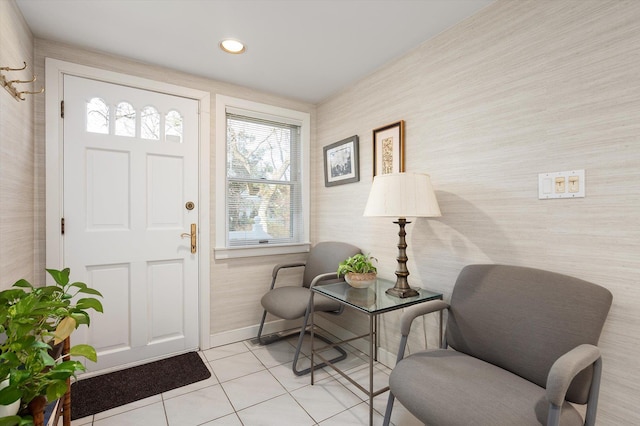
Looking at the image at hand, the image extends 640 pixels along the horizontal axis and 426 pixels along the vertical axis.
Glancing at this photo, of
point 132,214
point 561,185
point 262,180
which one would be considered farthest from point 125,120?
point 561,185

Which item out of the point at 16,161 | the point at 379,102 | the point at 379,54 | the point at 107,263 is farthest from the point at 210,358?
the point at 379,54

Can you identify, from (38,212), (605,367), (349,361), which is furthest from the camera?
(349,361)

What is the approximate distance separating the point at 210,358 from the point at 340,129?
7.68 feet

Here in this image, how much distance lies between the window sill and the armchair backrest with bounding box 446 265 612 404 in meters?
1.73

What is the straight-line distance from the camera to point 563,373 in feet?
3.19

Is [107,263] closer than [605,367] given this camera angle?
No

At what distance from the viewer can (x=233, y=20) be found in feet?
6.05

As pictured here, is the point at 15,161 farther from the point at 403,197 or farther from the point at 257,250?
the point at 403,197

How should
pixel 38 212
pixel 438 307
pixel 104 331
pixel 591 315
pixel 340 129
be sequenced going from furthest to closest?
1. pixel 340 129
2. pixel 104 331
3. pixel 38 212
4. pixel 438 307
5. pixel 591 315

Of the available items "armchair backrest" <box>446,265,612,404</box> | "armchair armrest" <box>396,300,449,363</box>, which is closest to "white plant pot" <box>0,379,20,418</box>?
"armchair armrest" <box>396,300,449,363</box>

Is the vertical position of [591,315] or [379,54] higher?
[379,54]

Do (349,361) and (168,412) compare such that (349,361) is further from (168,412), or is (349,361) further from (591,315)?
(591,315)

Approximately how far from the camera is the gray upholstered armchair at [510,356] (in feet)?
3.47

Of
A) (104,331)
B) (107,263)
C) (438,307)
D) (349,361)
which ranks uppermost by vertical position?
(107,263)
